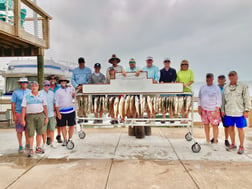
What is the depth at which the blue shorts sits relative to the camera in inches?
181

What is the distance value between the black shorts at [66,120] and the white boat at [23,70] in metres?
11.2

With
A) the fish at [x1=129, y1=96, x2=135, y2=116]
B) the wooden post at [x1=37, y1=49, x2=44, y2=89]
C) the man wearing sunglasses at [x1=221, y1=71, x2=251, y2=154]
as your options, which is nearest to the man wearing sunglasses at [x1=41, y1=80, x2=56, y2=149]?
the fish at [x1=129, y1=96, x2=135, y2=116]

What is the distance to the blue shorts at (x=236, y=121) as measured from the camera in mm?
4609

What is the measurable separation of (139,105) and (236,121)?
2.42 metres

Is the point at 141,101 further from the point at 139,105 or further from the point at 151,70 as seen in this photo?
the point at 151,70

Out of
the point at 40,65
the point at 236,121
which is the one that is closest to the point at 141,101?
the point at 236,121

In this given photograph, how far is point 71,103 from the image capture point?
5309 mm

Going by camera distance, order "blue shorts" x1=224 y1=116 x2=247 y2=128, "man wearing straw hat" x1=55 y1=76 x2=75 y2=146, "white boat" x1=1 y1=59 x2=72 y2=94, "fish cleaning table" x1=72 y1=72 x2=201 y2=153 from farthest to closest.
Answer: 1. "white boat" x1=1 y1=59 x2=72 y2=94
2. "man wearing straw hat" x1=55 y1=76 x2=75 y2=146
3. "blue shorts" x1=224 y1=116 x2=247 y2=128
4. "fish cleaning table" x1=72 y1=72 x2=201 y2=153

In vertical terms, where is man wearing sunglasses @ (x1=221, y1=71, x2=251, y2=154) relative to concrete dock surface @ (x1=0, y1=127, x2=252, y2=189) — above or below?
above

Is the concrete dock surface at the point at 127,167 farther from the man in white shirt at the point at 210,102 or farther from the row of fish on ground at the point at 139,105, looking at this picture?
the row of fish on ground at the point at 139,105

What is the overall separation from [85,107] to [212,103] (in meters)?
3.28

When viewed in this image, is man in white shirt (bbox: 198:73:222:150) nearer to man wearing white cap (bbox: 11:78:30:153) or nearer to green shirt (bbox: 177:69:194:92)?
green shirt (bbox: 177:69:194:92)

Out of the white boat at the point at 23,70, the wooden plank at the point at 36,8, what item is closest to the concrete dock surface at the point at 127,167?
the wooden plank at the point at 36,8

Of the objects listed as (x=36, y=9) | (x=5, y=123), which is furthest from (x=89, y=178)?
(x=5, y=123)
